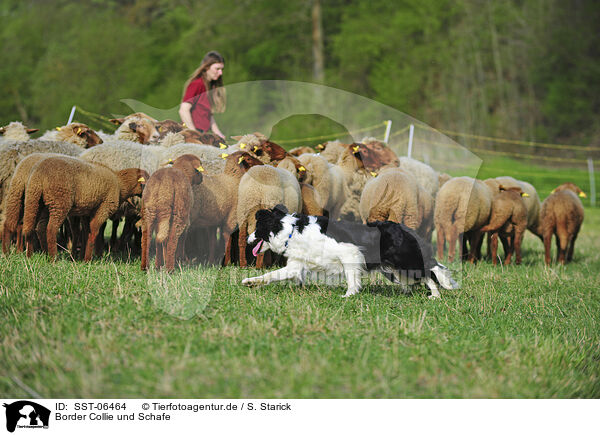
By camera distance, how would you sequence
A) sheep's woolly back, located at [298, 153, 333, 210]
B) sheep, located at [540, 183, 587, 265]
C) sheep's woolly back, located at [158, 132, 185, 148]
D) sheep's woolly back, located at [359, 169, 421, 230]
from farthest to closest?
sheep, located at [540, 183, 587, 265]
sheep's woolly back, located at [298, 153, 333, 210]
sheep's woolly back, located at [158, 132, 185, 148]
sheep's woolly back, located at [359, 169, 421, 230]

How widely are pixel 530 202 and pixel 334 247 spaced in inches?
222

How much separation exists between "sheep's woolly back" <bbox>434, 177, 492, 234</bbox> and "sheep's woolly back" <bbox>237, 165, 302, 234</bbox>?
2431 mm

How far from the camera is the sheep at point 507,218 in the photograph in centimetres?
852

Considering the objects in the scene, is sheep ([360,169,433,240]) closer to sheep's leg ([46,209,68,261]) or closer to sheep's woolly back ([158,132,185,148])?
sheep's woolly back ([158,132,185,148])

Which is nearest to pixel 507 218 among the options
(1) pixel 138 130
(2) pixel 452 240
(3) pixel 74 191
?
(2) pixel 452 240

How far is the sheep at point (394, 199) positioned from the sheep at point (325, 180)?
21.4 inches

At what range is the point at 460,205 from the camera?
25.5ft

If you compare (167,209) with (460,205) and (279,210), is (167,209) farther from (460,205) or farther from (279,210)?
(460,205)

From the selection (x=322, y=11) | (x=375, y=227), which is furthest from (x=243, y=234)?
(x=322, y=11)

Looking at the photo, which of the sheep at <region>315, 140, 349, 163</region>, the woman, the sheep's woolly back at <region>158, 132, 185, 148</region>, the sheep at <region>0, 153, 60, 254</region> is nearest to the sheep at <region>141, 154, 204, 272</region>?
the woman

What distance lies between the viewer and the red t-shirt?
6566mm

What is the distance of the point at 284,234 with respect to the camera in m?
5.24

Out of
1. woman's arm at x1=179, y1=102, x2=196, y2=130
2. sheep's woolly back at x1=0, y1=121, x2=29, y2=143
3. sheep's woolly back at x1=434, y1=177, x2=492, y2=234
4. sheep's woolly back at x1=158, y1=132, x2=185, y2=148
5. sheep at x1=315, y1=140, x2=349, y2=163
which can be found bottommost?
sheep's woolly back at x1=434, y1=177, x2=492, y2=234
